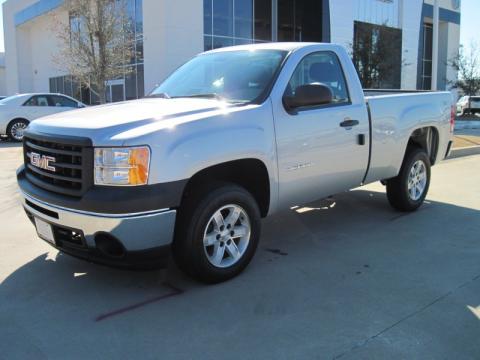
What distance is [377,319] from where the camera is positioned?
11.8 ft

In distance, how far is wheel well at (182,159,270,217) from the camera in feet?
13.4

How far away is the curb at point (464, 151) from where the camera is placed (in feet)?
40.8

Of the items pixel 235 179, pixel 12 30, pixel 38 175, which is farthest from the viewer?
pixel 12 30

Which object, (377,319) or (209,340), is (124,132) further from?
(377,319)

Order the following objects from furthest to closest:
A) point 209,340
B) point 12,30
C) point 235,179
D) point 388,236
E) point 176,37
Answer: point 12,30
point 176,37
point 388,236
point 235,179
point 209,340

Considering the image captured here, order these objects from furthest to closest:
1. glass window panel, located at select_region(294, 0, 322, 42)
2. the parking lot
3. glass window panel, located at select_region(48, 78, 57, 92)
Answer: glass window panel, located at select_region(48, 78, 57, 92), glass window panel, located at select_region(294, 0, 322, 42), the parking lot

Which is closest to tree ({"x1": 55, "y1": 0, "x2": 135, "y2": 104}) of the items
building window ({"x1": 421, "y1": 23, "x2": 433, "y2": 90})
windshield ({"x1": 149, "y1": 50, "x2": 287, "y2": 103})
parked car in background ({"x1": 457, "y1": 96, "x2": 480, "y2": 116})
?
windshield ({"x1": 149, "y1": 50, "x2": 287, "y2": 103})

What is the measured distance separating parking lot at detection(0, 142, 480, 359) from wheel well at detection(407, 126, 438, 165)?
1254mm

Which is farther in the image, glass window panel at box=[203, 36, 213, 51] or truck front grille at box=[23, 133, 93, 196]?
glass window panel at box=[203, 36, 213, 51]

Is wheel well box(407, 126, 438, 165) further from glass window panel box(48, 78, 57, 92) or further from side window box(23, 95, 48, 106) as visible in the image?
glass window panel box(48, 78, 57, 92)

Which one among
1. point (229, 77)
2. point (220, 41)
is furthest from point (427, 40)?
point (229, 77)

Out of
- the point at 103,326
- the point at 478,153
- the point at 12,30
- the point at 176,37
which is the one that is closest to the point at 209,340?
the point at 103,326

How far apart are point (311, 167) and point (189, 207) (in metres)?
1.42

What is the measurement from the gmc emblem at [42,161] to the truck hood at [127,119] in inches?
8.0
